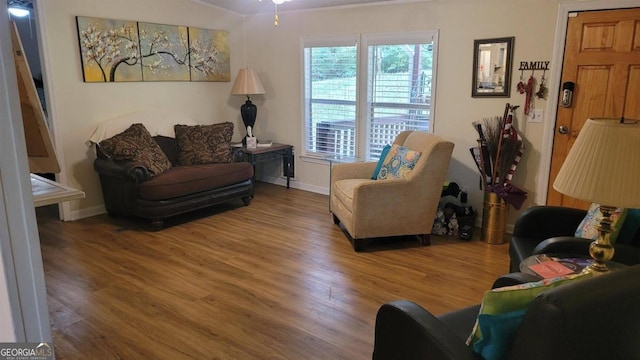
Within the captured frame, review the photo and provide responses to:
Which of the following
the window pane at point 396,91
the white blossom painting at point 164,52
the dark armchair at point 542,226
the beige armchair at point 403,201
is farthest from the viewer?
the white blossom painting at point 164,52

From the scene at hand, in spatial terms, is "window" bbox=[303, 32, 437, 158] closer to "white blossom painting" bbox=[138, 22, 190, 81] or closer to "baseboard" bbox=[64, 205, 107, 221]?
"white blossom painting" bbox=[138, 22, 190, 81]

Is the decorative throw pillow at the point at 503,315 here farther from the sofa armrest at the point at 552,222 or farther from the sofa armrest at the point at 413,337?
the sofa armrest at the point at 552,222

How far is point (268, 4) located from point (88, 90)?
7.32 ft

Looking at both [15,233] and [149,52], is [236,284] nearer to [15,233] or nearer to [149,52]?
[15,233]

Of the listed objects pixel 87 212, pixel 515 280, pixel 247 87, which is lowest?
pixel 87 212

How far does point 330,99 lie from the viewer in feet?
16.8

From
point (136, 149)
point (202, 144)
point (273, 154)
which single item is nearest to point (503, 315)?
point (136, 149)

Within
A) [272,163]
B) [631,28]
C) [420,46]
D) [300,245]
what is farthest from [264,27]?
[631,28]

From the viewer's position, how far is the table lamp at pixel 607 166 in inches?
57.0

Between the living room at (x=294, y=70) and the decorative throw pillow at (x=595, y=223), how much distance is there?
143 cm

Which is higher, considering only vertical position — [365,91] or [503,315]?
[365,91]

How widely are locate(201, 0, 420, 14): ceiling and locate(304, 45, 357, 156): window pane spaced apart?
0.46 metres

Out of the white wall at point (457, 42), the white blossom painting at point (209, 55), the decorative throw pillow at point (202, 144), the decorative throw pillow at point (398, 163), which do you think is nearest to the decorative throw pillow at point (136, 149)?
the decorative throw pillow at point (202, 144)

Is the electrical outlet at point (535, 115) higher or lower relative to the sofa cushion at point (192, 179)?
higher
